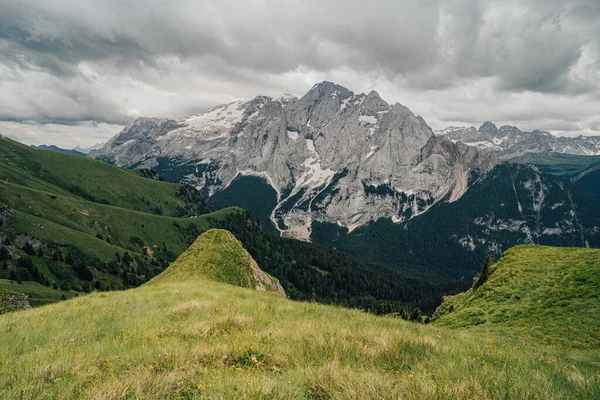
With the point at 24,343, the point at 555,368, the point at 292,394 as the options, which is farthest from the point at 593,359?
the point at 24,343

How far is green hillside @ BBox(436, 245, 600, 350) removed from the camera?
19.0 metres

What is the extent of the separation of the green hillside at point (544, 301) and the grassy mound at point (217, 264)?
25383mm

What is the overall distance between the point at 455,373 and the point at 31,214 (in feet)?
663

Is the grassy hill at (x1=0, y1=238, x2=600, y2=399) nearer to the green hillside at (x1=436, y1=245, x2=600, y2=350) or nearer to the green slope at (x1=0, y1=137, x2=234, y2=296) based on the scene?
the green hillside at (x1=436, y1=245, x2=600, y2=350)

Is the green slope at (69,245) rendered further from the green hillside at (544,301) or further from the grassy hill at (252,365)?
the green hillside at (544,301)

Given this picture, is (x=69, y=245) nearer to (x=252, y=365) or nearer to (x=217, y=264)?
(x=217, y=264)

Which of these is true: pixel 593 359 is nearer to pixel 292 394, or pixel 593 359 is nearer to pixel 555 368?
pixel 555 368

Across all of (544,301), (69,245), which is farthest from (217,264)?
(69,245)

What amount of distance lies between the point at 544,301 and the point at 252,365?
2750 cm

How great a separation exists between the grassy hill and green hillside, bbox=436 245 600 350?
10776 millimetres

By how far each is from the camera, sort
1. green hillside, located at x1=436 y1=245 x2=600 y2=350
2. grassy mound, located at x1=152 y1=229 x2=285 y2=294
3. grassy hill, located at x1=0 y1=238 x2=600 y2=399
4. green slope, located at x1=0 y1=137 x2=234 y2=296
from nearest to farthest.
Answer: grassy hill, located at x1=0 y1=238 x2=600 y2=399 → green hillside, located at x1=436 y1=245 x2=600 y2=350 → grassy mound, located at x1=152 y1=229 x2=285 y2=294 → green slope, located at x1=0 y1=137 x2=234 y2=296

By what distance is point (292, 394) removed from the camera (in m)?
4.83

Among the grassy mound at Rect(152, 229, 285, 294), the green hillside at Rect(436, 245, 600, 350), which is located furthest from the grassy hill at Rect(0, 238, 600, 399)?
the grassy mound at Rect(152, 229, 285, 294)

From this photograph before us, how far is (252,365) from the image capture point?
6770mm
